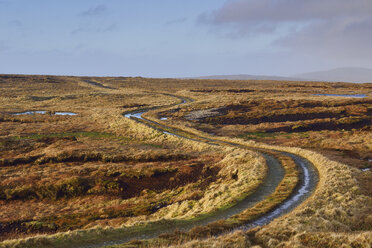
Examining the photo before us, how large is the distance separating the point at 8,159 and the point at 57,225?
21.8 m

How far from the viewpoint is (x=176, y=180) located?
31.8m

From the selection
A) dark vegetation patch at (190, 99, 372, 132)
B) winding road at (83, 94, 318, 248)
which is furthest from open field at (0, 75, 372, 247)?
dark vegetation patch at (190, 99, 372, 132)

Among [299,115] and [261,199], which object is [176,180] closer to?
[261,199]

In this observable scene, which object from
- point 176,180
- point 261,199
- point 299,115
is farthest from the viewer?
point 299,115

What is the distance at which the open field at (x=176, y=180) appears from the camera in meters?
16.2

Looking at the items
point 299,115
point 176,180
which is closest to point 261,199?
point 176,180

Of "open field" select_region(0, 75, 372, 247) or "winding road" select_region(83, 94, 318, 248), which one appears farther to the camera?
"winding road" select_region(83, 94, 318, 248)

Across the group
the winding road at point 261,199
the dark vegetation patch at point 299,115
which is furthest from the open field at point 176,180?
the dark vegetation patch at point 299,115

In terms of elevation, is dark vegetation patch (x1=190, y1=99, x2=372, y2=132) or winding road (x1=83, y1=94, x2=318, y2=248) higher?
dark vegetation patch (x1=190, y1=99, x2=372, y2=132)

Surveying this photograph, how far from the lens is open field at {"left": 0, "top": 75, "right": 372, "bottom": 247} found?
53.2 feet

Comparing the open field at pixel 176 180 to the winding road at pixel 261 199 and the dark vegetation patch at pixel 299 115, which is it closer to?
the winding road at pixel 261 199

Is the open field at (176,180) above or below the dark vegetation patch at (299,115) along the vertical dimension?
below

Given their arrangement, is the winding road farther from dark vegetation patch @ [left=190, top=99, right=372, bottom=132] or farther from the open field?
dark vegetation patch @ [left=190, top=99, right=372, bottom=132]

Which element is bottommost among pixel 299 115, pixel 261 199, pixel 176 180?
pixel 176 180
